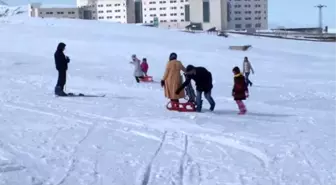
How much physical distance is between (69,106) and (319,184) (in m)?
7.52

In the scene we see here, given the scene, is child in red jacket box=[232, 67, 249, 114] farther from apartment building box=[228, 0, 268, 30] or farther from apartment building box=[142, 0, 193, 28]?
apartment building box=[142, 0, 193, 28]

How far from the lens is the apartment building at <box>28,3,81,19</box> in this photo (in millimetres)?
117750

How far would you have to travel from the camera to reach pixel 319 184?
6648 millimetres

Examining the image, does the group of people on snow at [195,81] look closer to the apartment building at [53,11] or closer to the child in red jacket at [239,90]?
the child in red jacket at [239,90]

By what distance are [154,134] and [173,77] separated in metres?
3.43

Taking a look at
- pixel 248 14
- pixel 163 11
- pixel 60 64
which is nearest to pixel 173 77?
pixel 60 64

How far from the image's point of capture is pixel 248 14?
4860 inches

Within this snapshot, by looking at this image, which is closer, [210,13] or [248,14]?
[210,13]

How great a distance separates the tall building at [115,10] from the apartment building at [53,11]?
5863 mm

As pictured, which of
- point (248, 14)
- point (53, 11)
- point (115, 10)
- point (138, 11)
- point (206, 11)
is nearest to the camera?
Answer: point (206, 11)

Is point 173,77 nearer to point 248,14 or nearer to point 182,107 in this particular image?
point 182,107

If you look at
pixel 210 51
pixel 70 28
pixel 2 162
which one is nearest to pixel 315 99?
pixel 2 162

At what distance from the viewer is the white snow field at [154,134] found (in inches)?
272

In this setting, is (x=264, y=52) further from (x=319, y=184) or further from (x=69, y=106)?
(x=319, y=184)
